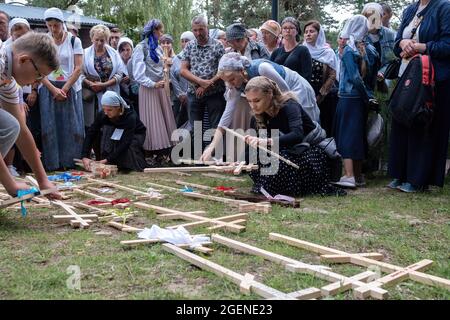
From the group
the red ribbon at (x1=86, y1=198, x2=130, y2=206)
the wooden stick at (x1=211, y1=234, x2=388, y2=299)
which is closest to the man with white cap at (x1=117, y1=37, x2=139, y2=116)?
the red ribbon at (x1=86, y1=198, x2=130, y2=206)

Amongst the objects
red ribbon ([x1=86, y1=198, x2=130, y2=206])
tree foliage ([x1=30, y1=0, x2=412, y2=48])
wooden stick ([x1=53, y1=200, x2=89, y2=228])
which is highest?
tree foliage ([x1=30, y1=0, x2=412, y2=48])

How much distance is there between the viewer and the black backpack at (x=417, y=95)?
5125 millimetres

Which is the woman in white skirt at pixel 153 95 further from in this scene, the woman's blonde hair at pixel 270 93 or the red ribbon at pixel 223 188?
the woman's blonde hair at pixel 270 93

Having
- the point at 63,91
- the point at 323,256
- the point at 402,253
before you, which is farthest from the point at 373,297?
the point at 63,91

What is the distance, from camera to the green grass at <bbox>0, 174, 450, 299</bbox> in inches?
106

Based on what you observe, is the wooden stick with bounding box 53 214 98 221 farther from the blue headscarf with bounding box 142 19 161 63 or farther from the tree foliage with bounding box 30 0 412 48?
the tree foliage with bounding box 30 0 412 48

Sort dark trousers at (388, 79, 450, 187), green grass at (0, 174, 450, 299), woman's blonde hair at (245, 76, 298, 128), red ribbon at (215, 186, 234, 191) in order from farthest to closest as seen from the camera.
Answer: red ribbon at (215, 186, 234, 191), dark trousers at (388, 79, 450, 187), woman's blonde hair at (245, 76, 298, 128), green grass at (0, 174, 450, 299)

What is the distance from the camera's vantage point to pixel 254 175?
5.57 m

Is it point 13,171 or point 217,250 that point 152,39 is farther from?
point 217,250

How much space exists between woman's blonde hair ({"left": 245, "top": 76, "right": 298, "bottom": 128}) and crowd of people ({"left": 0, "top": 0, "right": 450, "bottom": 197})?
0.01 meters

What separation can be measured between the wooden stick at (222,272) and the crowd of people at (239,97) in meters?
1.58

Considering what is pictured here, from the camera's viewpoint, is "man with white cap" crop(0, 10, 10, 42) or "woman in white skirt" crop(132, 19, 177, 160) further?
"woman in white skirt" crop(132, 19, 177, 160)

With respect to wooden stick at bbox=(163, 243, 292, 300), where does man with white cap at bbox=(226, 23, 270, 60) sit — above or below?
above

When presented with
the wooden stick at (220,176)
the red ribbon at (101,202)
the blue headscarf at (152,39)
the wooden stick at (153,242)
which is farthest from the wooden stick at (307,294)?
the blue headscarf at (152,39)
